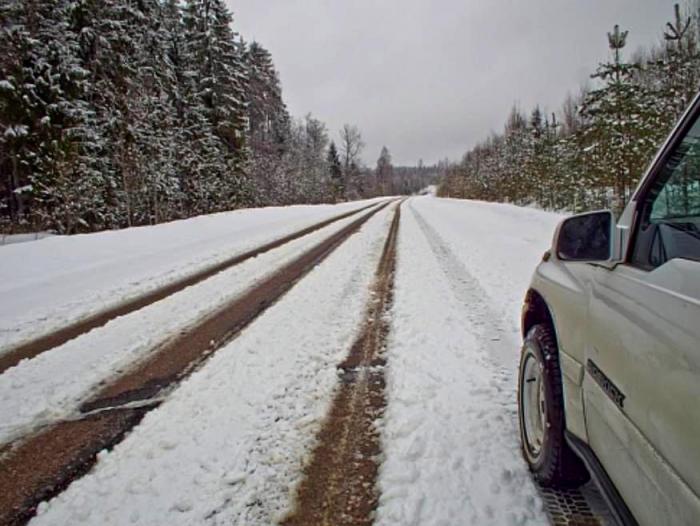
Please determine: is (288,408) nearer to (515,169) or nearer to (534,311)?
(534,311)

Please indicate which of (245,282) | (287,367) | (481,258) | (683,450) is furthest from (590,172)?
(683,450)

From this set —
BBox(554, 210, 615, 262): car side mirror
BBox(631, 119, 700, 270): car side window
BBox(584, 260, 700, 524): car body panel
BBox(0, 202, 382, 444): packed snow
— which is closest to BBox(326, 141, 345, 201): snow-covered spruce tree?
BBox(0, 202, 382, 444): packed snow

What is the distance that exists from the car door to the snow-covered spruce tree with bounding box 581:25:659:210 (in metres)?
14.6

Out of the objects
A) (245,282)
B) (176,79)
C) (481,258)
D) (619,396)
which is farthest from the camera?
(176,79)

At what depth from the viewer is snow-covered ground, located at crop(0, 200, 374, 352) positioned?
17.3ft

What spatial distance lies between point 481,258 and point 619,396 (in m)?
7.66

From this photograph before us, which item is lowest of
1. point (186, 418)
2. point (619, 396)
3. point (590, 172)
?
point (186, 418)

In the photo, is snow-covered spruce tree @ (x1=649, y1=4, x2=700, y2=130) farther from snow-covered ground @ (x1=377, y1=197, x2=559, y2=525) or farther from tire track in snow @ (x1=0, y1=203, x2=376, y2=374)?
tire track in snow @ (x1=0, y1=203, x2=376, y2=374)

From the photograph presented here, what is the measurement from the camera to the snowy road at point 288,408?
1967mm

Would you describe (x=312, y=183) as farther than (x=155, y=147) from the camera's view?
Yes

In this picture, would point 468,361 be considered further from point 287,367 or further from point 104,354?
point 104,354

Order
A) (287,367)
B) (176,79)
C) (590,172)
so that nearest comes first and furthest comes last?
(287,367) → (590,172) → (176,79)

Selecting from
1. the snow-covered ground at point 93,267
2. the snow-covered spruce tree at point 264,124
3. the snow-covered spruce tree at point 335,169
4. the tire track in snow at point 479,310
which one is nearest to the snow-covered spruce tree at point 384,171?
the snow-covered spruce tree at point 335,169

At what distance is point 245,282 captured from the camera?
6.59 m
